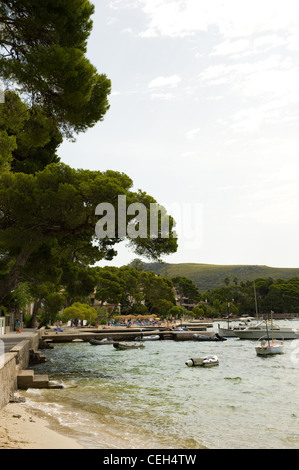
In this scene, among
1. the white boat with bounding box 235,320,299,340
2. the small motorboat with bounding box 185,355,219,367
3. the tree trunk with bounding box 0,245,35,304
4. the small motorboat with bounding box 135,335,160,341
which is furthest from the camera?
the white boat with bounding box 235,320,299,340

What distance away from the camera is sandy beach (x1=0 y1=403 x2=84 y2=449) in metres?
8.12

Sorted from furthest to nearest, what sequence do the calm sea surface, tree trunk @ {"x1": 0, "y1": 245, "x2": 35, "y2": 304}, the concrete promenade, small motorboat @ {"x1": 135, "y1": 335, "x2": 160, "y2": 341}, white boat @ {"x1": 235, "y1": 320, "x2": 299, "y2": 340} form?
white boat @ {"x1": 235, "y1": 320, "x2": 299, "y2": 340} < small motorboat @ {"x1": 135, "y1": 335, "x2": 160, "y2": 341} < tree trunk @ {"x1": 0, "y1": 245, "x2": 35, "y2": 304} < the concrete promenade < the calm sea surface

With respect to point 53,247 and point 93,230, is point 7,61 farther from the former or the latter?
point 53,247

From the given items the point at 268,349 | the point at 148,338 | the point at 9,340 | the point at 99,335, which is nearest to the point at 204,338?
the point at 148,338

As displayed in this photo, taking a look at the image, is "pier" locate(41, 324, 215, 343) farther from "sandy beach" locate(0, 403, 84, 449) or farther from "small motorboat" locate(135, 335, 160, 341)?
"sandy beach" locate(0, 403, 84, 449)

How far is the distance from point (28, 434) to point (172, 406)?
6.91 m

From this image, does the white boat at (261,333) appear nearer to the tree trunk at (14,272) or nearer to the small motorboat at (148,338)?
the small motorboat at (148,338)

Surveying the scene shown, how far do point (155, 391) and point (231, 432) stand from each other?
278 inches

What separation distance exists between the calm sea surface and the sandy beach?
0.50 m

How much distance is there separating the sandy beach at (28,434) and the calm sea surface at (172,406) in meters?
0.50

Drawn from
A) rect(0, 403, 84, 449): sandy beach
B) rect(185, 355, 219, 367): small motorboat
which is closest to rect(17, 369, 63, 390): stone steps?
rect(0, 403, 84, 449): sandy beach

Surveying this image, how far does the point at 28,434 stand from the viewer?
29.1 feet
